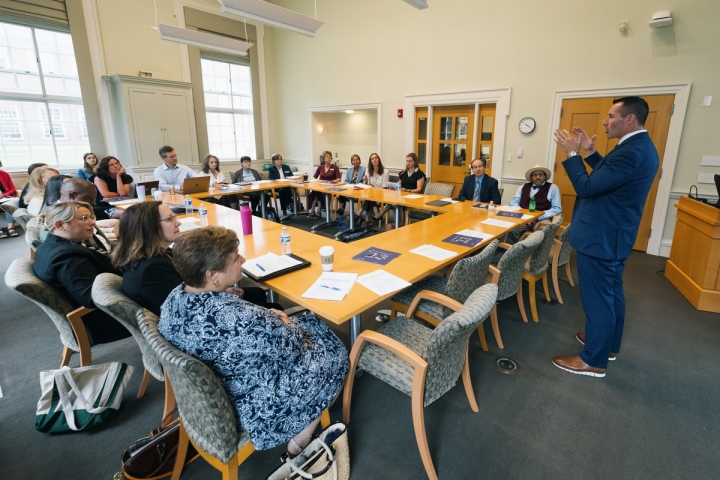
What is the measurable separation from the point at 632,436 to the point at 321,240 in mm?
2160

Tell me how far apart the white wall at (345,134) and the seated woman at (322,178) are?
136 centimetres

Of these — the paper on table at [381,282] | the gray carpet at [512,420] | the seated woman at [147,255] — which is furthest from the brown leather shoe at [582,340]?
the seated woman at [147,255]

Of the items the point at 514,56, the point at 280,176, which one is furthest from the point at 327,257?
the point at 280,176

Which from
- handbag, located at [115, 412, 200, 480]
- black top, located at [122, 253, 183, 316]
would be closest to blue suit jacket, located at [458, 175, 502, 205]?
black top, located at [122, 253, 183, 316]

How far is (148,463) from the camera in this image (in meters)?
1.50

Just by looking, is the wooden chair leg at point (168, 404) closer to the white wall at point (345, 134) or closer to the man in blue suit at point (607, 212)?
the man in blue suit at point (607, 212)

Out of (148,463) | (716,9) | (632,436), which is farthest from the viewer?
(716,9)

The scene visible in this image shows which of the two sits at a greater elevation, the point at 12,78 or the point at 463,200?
the point at 12,78

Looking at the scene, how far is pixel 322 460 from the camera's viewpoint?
1511 mm

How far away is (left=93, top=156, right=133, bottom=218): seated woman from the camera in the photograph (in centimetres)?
444

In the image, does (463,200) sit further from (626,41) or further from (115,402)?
(115,402)

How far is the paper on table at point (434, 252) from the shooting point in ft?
7.58

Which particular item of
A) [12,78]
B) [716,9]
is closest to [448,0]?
[716,9]

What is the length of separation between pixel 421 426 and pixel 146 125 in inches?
282
